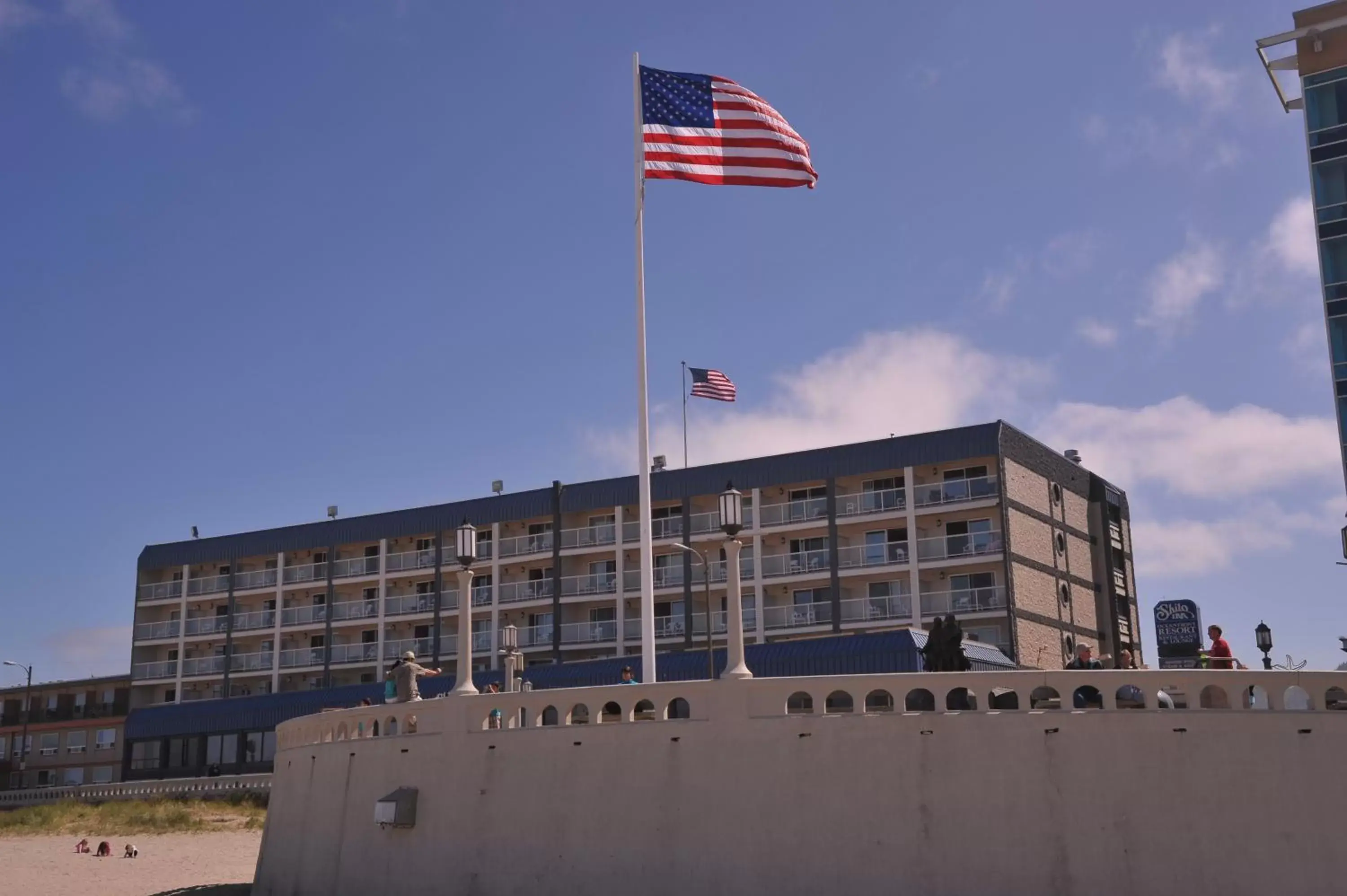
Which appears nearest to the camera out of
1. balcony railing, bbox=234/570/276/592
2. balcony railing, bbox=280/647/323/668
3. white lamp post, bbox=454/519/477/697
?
white lamp post, bbox=454/519/477/697

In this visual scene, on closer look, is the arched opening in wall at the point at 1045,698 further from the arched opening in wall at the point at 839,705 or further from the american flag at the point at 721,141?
the american flag at the point at 721,141

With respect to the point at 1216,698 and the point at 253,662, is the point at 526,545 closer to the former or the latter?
the point at 253,662

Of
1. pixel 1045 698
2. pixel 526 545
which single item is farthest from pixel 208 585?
pixel 1045 698

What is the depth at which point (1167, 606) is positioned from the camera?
38.4 metres

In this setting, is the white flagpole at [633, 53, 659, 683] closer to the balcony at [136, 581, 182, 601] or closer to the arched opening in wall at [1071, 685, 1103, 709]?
the arched opening in wall at [1071, 685, 1103, 709]

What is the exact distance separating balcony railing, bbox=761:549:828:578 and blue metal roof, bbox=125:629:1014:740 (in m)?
6.93

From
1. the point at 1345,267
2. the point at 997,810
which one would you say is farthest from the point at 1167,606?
the point at 997,810

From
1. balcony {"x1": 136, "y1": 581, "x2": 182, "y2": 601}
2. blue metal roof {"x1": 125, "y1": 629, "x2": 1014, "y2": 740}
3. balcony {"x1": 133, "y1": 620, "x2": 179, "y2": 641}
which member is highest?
balcony {"x1": 136, "y1": 581, "x2": 182, "y2": 601}

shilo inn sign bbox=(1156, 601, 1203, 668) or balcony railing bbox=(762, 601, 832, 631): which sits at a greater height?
balcony railing bbox=(762, 601, 832, 631)

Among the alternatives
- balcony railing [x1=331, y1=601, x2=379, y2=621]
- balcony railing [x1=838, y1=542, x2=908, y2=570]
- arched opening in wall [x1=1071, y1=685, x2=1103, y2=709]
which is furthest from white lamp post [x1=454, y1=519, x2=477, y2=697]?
balcony railing [x1=331, y1=601, x2=379, y2=621]

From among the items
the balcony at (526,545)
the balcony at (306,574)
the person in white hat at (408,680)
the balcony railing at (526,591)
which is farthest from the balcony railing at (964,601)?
the person in white hat at (408,680)

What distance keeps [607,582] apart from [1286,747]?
48.8m

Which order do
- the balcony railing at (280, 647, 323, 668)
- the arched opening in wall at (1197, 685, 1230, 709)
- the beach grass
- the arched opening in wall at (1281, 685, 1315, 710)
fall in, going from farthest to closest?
the balcony railing at (280, 647, 323, 668), the beach grass, the arched opening in wall at (1197, 685, 1230, 709), the arched opening in wall at (1281, 685, 1315, 710)

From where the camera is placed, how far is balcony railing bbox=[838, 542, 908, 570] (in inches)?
2319
